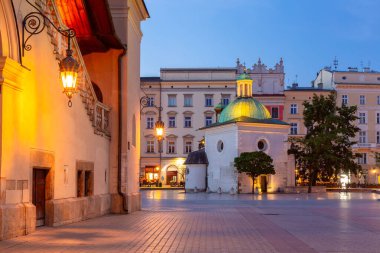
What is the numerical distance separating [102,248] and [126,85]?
42.9ft

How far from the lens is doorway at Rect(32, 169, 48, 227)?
15.8 metres

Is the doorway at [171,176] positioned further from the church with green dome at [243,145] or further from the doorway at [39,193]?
the doorway at [39,193]

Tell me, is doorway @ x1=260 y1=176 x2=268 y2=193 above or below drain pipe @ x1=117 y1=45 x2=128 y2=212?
below

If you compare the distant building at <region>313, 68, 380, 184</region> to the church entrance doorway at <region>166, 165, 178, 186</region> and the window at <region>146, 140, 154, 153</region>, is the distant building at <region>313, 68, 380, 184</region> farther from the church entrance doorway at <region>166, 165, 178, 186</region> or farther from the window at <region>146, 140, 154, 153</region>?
the window at <region>146, 140, 154, 153</region>

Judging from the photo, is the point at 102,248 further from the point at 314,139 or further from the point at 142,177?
the point at 142,177

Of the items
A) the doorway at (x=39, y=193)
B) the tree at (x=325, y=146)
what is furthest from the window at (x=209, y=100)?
the doorway at (x=39, y=193)

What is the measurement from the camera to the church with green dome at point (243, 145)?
213 feet

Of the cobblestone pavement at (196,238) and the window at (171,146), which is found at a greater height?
the window at (171,146)

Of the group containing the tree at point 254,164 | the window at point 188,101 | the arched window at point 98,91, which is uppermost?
the window at point 188,101

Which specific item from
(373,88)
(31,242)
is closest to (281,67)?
(373,88)

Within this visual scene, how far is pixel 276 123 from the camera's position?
67062mm

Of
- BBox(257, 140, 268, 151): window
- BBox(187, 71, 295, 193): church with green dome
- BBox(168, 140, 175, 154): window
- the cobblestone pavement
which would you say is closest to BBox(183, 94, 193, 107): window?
BBox(168, 140, 175, 154): window

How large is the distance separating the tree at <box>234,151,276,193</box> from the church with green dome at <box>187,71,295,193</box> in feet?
6.36

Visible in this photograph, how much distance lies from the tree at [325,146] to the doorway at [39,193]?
53673 millimetres
